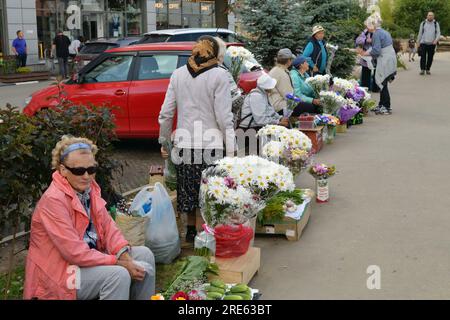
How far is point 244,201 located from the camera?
191 inches

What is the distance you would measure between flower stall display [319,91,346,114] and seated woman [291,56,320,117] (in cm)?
12

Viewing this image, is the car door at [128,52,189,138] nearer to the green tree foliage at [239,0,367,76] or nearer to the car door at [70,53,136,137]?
the car door at [70,53,136,137]

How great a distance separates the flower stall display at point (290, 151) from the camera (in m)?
6.69

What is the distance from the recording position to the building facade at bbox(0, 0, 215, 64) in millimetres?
25969

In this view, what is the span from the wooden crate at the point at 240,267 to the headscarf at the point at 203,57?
5.19 feet

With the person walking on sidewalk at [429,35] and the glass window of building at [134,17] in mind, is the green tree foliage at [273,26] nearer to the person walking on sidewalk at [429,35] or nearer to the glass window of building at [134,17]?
the person walking on sidewalk at [429,35]

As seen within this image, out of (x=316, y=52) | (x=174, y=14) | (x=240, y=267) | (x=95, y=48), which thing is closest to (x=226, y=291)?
(x=240, y=267)

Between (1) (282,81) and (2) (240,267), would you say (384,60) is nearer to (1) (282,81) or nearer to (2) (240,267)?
(1) (282,81)

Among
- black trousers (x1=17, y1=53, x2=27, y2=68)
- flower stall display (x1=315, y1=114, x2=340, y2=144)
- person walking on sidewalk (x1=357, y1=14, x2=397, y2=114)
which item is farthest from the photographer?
black trousers (x1=17, y1=53, x2=27, y2=68)

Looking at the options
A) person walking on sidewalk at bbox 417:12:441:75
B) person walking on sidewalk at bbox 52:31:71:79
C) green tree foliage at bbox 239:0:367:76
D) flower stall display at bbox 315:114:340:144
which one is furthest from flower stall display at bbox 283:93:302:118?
person walking on sidewalk at bbox 52:31:71:79
